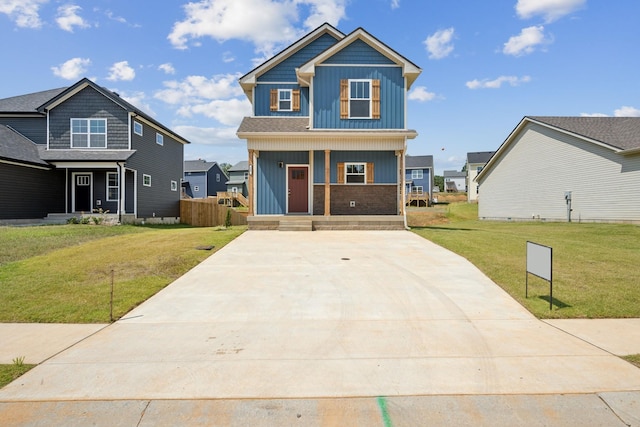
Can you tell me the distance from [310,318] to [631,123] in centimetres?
2565

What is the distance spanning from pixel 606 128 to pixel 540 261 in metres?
20.5

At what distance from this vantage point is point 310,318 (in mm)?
5250

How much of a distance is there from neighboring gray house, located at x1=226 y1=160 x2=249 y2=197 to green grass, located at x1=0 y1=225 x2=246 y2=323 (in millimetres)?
39382

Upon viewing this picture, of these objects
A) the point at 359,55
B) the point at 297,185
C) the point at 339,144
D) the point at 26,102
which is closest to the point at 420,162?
the point at 359,55

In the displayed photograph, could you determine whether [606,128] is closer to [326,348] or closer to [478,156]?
[326,348]

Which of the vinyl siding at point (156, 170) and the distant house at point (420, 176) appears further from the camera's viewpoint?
the distant house at point (420, 176)

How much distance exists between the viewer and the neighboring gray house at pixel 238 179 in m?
51.9

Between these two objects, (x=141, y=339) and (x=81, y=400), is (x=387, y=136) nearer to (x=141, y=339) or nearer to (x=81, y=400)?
(x=141, y=339)

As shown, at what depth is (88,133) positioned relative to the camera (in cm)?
2069

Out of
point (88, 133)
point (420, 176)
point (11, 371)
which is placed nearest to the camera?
point (11, 371)

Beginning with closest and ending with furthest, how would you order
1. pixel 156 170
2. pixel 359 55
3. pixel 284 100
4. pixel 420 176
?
pixel 359 55
pixel 284 100
pixel 156 170
pixel 420 176

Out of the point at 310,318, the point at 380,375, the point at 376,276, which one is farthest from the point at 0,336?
→ the point at 376,276

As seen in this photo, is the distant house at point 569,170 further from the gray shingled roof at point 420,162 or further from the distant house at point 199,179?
the distant house at point 199,179

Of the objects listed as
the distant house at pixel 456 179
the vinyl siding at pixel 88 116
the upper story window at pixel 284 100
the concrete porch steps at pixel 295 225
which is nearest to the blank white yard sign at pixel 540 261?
the concrete porch steps at pixel 295 225
